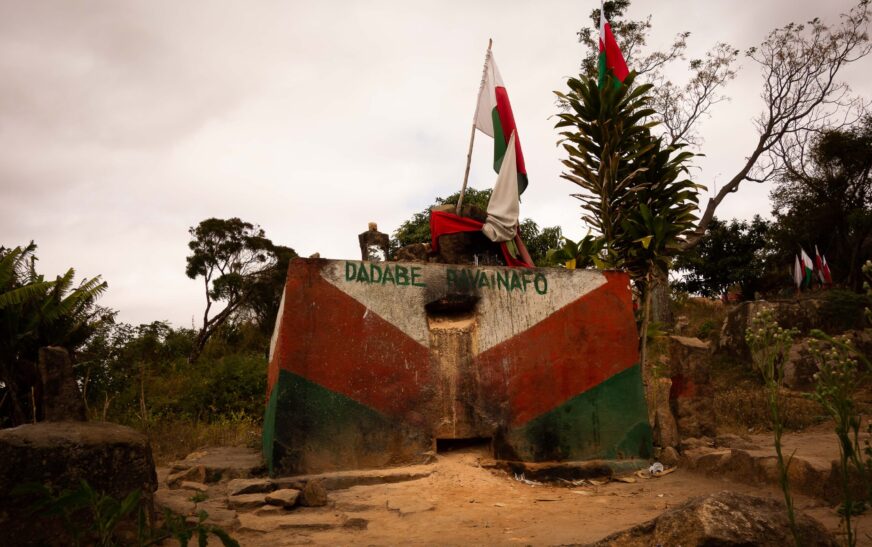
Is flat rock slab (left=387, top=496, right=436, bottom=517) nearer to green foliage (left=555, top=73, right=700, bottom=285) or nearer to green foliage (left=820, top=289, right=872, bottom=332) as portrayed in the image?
green foliage (left=555, top=73, right=700, bottom=285)

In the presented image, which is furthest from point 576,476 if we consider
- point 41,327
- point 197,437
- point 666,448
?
point 41,327

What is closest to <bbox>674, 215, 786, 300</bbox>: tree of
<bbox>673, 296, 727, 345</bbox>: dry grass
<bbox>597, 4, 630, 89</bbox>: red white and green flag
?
<bbox>673, 296, 727, 345</bbox>: dry grass

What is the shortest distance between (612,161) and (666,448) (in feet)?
12.1

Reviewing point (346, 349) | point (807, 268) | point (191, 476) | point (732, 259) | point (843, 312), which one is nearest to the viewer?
point (346, 349)

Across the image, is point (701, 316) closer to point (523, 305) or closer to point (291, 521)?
point (523, 305)

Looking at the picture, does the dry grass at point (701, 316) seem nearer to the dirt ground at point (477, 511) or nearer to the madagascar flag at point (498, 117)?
the madagascar flag at point (498, 117)

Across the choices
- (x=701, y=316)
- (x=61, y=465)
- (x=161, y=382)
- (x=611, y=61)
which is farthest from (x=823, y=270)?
(x=61, y=465)

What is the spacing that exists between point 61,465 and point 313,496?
7.76 feet

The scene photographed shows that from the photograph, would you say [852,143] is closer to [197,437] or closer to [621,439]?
[621,439]

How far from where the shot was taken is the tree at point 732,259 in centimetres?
2386

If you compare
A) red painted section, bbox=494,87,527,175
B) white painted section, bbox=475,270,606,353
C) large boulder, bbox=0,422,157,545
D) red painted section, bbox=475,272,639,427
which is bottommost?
large boulder, bbox=0,422,157,545

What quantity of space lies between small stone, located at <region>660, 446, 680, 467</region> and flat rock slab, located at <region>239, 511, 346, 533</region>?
3689 mm

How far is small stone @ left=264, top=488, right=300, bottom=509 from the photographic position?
206 inches

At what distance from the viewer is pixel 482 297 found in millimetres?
6867
